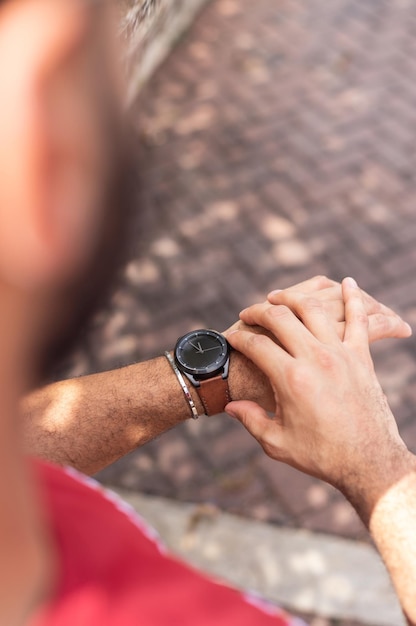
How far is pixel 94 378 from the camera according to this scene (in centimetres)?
235

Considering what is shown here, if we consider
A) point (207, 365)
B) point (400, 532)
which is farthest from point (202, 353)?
point (400, 532)

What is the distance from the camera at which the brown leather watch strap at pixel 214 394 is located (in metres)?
2.27

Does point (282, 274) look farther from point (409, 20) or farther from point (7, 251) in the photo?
point (7, 251)

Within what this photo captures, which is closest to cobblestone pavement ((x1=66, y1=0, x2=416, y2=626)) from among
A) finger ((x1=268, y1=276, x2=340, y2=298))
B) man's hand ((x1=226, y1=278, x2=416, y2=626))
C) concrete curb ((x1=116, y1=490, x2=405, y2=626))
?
concrete curb ((x1=116, y1=490, x2=405, y2=626))

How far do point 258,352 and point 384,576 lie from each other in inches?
60.0

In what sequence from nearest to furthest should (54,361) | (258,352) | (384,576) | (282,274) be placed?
(54,361)
(258,352)
(384,576)
(282,274)

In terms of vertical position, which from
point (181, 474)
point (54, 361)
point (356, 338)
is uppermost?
point (54, 361)

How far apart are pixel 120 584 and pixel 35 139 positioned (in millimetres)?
860

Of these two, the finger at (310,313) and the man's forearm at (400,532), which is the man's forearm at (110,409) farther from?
the man's forearm at (400,532)

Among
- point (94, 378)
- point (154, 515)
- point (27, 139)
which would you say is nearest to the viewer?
point (27, 139)

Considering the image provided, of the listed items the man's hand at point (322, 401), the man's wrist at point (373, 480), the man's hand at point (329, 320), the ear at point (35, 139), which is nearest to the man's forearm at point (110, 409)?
the man's hand at point (329, 320)

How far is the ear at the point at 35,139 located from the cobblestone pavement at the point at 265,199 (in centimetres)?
292

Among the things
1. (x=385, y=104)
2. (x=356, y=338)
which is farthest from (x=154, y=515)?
(x=385, y=104)

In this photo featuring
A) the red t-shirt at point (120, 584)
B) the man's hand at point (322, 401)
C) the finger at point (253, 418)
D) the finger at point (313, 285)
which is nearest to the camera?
the red t-shirt at point (120, 584)
